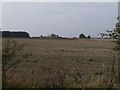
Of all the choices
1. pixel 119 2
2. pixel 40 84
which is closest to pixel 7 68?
pixel 40 84

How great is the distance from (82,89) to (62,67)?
766 mm

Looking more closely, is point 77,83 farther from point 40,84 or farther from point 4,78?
point 4,78

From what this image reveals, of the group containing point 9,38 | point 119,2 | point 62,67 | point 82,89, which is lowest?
point 82,89

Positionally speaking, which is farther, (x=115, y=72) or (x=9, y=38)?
(x=115, y=72)

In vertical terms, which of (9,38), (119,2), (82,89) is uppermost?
(119,2)

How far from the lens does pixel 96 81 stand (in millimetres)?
9680

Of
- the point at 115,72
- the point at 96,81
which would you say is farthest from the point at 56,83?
the point at 115,72

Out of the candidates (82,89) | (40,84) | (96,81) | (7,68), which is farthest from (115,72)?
(7,68)

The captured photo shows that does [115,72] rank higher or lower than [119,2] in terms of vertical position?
lower

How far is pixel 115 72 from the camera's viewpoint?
33.9ft

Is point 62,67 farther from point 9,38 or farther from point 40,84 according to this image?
point 9,38

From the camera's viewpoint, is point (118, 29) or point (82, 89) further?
point (118, 29)

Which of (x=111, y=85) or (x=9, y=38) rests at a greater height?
(x=9, y=38)

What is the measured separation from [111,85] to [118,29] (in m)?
1.59
